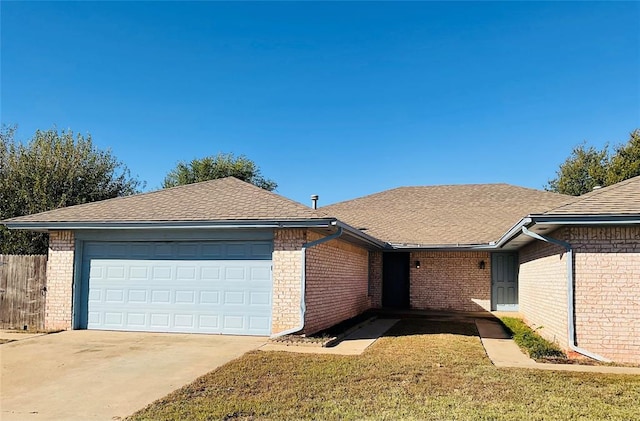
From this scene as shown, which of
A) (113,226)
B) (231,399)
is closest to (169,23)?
(113,226)

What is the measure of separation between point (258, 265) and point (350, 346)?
103 inches

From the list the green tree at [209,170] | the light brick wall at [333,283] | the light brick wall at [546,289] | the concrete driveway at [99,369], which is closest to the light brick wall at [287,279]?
the light brick wall at [333,283]

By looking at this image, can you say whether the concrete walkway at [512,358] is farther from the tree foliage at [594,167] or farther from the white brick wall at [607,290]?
the tree foliage at [594,167]

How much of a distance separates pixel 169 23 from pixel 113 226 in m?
5.34

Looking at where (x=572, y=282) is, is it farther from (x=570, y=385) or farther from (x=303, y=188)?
(x=303, y=188)

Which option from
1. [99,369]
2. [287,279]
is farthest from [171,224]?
[99,369]

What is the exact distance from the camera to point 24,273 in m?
11.7

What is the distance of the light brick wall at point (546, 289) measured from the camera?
8875 millimetres

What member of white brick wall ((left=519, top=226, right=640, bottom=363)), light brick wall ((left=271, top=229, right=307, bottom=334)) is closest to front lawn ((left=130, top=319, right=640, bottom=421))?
white brick wall ((left=519, top=226, right=640, bottom=363))

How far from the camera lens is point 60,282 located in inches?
448

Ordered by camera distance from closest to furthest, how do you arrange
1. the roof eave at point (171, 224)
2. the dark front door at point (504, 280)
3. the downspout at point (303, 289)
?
the roof eave at point (171, 224), the downspout at point (303, 289), the dark front door at point (504, 280)

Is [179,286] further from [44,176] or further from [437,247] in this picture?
[44,176]

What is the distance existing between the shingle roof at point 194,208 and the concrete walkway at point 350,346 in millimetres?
2530

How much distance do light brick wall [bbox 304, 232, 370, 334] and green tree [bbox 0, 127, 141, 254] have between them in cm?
1148
